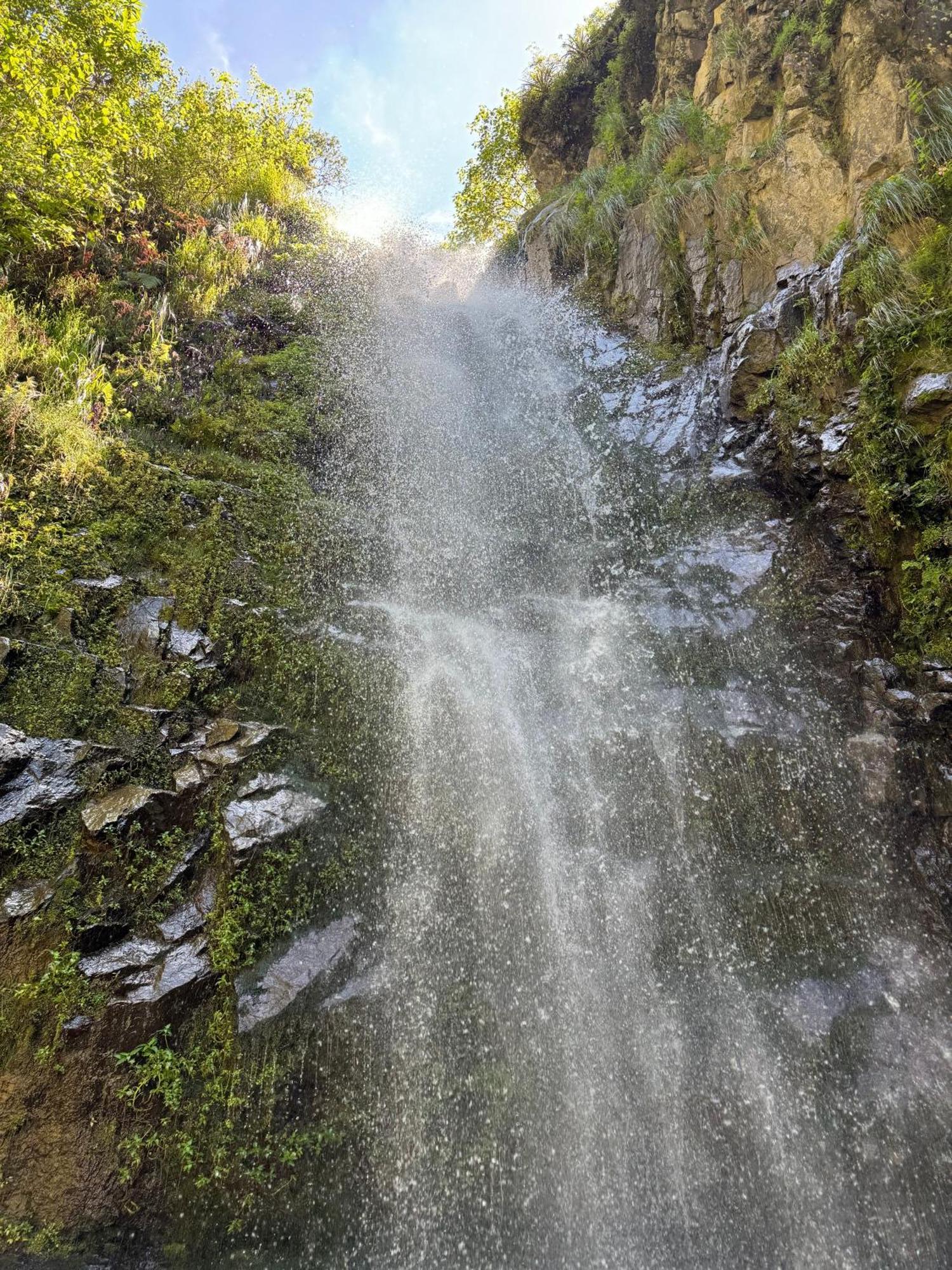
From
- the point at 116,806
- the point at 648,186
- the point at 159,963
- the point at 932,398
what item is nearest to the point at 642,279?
the point at 648,186

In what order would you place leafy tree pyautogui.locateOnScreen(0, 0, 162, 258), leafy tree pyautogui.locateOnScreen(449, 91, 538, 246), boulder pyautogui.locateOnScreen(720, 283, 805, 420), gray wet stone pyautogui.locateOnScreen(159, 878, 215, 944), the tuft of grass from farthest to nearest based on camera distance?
leafy tree pyautogui.locateOnScreen(449, 91, 538, 246) → boulder pyautogui.locateOnScreen(720, 283, 805, 420) → leafy tree pyautogui.locateOnScreen(0, 0, 162, 258) → the tuft of grass → gray wet stone pyautogui.locateOnScreen(159, 878, 215, 944)

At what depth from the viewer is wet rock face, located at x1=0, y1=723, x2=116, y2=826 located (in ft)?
14.1

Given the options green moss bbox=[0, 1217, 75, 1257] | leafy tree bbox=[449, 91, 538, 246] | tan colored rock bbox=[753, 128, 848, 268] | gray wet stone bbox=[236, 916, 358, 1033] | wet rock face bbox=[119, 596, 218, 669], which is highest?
leafy tree bbox=[449, 91, 538, 246]

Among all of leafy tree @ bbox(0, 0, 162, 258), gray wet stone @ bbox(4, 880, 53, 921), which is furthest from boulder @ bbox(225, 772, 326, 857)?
leafy tree @ bbox(0, 0, 162, 258)

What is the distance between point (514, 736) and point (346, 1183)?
126 inches

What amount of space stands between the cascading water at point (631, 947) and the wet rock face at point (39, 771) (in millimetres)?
2252

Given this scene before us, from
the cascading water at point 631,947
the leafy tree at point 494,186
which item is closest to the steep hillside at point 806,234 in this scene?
the cascading water at point 631,947

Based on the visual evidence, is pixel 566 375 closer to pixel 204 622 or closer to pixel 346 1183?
pixel 204 622

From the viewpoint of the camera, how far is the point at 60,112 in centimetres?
725

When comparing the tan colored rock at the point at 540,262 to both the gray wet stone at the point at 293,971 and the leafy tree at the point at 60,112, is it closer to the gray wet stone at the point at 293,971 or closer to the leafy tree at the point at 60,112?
the leafy tree at the point at 60,112

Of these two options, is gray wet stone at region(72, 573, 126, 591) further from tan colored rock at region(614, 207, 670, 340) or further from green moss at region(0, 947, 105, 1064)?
tan colored rock at region(614, 207, 670, 340)

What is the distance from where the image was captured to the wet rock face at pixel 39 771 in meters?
4.29

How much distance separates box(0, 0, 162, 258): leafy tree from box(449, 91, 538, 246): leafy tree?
10.2m

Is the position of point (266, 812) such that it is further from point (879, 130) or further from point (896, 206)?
point (879, 130)
